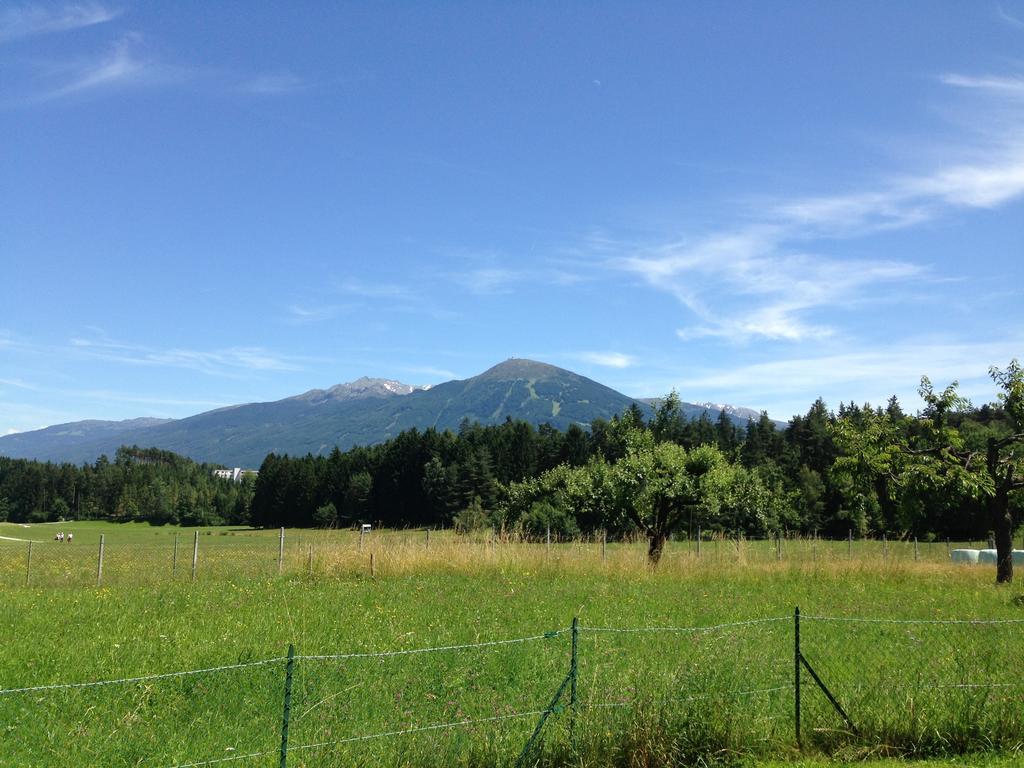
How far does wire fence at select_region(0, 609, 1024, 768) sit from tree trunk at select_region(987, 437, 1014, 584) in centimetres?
1312

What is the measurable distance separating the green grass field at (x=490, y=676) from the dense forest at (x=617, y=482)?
6.65 meters

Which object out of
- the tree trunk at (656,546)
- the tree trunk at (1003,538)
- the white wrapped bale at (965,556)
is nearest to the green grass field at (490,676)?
the tree trunk at (1003,538)

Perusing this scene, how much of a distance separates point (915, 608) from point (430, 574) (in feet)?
36.8

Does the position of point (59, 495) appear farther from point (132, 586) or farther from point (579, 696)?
point (579, 696)

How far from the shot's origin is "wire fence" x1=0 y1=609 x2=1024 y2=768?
652cm

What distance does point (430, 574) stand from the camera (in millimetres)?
20484

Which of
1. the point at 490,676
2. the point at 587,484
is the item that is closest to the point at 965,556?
the point at 587,484

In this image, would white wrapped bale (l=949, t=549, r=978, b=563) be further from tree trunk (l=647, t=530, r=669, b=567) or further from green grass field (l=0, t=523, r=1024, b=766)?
green grass field (l=0, t=523, r=1024, b=766)

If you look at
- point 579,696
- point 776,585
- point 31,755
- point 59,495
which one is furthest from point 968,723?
point 59,495

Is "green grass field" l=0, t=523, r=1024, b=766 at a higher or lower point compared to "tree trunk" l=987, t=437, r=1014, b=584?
lower

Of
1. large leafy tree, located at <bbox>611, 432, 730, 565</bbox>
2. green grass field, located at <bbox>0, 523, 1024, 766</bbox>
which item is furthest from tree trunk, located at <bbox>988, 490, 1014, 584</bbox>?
large leafy tree, located at <bbox>611, 432, 730, 565</bbox>

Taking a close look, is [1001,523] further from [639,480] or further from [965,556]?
[965,556]

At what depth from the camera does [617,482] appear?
83.5 feet

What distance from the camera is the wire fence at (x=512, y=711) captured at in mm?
6520
